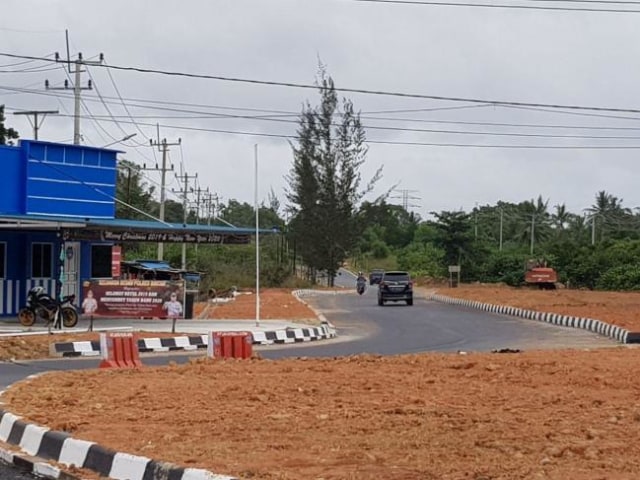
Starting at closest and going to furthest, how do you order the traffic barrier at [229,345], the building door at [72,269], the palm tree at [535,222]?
1. the traffic barrier at [229,345]
2. the building door at [72,269]
3. the palm tree at [535,222]

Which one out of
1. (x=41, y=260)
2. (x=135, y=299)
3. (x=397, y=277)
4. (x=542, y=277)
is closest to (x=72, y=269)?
(x=41, y=260)

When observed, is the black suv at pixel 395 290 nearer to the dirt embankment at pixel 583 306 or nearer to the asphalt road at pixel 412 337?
the dirt embankment at pixel 583 306

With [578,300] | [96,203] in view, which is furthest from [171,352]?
[578,300]

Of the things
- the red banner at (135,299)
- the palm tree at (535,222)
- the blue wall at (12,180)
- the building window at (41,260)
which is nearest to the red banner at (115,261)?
the building window at (41,260)

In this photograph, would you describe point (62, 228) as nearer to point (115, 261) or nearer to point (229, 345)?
point (115, 261)

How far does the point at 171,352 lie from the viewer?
24.1 meters

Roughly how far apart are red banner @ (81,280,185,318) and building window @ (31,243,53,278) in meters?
6.04

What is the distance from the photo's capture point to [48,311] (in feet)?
94.9

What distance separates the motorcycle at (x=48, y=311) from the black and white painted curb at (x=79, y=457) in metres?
17.3

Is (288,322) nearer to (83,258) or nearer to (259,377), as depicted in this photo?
(83,258)

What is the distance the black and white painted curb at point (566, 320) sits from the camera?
29.5 meters

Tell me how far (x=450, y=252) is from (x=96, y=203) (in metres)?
60.2

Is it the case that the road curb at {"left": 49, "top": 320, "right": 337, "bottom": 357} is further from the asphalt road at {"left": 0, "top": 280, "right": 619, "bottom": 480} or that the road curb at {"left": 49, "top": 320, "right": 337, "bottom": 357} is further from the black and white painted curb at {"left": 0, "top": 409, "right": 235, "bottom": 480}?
the black and white painted curb at {"left": 0, "top": 409, "right": 235, "bottom": 480}

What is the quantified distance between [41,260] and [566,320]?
715 inches
